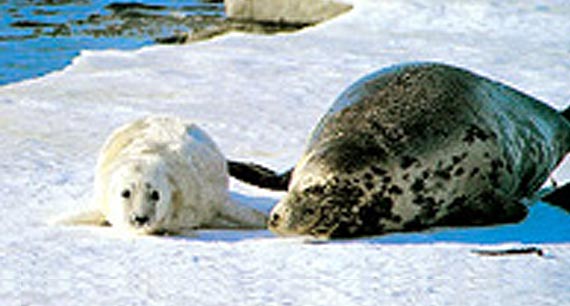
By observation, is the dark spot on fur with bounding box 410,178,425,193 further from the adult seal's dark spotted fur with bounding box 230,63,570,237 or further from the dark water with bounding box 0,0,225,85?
the dark water with bounding box 0,0,225,85

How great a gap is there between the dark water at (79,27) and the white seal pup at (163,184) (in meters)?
4.95

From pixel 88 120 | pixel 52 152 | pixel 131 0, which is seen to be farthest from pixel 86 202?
pixel 131 0

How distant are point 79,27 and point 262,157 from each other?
23.7 ft

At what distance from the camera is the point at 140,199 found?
14.0 ft

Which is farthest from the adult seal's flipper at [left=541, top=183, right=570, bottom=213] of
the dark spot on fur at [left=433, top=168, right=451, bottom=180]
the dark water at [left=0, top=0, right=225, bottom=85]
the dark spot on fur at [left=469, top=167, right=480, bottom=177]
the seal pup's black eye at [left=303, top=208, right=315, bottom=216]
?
the dark water at [left=0, top=0, right=225, bottom=85]

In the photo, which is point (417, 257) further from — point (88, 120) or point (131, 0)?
point (131, 0)

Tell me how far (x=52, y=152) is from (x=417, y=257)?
260 cm

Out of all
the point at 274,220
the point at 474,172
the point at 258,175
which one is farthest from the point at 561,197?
the point at 258,175

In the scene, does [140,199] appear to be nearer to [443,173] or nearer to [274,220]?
[274,220]

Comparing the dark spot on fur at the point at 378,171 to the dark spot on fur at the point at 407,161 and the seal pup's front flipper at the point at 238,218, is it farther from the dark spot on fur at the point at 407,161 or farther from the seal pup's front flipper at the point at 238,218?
the seal pup's front flipper at the point at 238,218

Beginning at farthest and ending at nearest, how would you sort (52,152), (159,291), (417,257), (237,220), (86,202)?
(52,152), (86,202), (237,220), (417,257), (159,291)

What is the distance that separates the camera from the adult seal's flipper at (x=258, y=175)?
5.23 meters

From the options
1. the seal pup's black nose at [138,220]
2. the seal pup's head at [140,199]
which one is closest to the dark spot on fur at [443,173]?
the seal pup's head at [140,199]

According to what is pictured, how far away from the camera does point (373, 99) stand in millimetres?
5078
